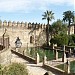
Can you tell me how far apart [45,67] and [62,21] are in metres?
26.5

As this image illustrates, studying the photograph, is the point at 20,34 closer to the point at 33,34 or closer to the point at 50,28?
the point at 33,34

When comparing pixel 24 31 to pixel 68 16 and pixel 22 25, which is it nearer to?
pixel 22 25

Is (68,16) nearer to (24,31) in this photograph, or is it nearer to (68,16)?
(68,16)

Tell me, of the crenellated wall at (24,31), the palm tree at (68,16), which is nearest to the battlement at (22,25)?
the crenellated wall at (24,31)

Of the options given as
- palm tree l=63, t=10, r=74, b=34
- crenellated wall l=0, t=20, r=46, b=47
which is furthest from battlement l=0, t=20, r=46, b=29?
palm tree l=63, t=10, r=74, b=34

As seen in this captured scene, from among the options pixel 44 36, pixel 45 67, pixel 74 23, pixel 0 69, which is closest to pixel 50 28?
pixel 44 36

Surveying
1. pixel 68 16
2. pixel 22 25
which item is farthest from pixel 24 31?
pixel 68 16

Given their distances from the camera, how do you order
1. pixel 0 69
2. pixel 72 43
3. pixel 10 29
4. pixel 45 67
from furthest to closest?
pixel 10 29
pixel 72 43
pixel 45 67
pixel 0 69

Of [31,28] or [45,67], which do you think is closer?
[45,67]

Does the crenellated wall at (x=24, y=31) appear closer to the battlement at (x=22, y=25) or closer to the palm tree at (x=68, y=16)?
the battlement at (x=22, y=25)

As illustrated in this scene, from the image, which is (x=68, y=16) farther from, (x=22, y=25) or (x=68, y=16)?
(x=22, y=25)

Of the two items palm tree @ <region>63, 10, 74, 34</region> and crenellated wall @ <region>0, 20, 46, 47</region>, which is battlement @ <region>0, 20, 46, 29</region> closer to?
crenellated wall @ <region>0, 20, 46, 47</region>

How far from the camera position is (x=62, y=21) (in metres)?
43.2

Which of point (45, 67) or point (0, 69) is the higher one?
point (0, 69)
